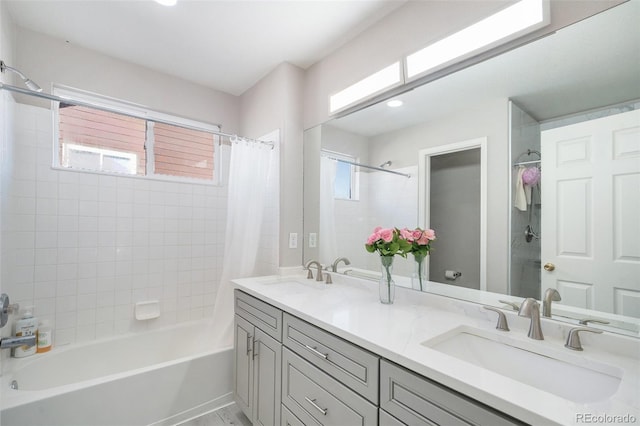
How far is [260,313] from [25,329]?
1611 millimetres

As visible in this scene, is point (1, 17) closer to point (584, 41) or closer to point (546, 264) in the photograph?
point (584, 41)

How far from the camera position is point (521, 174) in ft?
3.95

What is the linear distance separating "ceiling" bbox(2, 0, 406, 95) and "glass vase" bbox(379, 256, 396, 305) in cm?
150

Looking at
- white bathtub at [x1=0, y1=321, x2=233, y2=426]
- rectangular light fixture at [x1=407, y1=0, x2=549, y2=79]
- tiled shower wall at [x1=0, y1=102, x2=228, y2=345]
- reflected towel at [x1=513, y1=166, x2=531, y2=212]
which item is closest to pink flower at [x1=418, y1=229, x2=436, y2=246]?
reflected towel at [x1=513, y1=166, x2=531, y2=212]

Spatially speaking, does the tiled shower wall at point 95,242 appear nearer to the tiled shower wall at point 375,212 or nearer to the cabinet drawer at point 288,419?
the tiled shower wall at point 375,212

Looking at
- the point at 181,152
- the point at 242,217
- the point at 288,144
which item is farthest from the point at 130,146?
the point at 288,144

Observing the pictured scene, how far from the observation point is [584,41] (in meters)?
1.06

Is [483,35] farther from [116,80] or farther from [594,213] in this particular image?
[116,80]

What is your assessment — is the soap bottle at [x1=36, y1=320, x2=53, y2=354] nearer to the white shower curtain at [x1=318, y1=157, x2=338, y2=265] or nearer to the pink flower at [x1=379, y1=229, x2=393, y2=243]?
the white shower curtain at [x1=318, y1=157, x2=338, y2=265]

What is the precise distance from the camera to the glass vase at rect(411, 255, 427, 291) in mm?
1506

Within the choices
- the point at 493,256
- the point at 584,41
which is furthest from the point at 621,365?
the point at 584,41

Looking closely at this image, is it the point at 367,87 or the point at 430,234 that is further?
the point at 367,87

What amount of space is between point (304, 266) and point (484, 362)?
150 cm

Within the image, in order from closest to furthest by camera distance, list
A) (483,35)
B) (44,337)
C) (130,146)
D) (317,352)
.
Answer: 1. (317,352)
2. (483,35)
3. (44,337)
4. (130,146)
